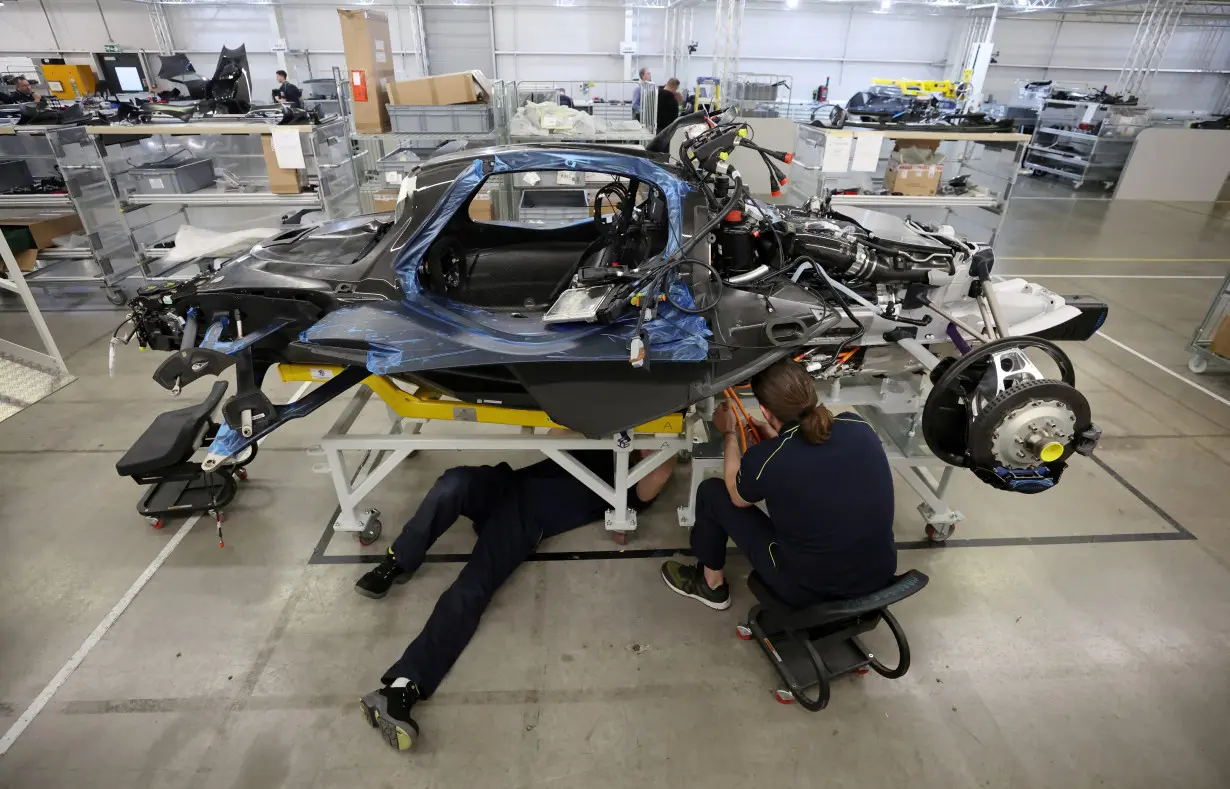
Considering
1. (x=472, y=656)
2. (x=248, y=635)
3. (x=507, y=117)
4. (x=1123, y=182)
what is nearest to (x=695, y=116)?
(x=472, y=656)

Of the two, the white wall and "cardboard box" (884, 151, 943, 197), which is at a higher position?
the white wall

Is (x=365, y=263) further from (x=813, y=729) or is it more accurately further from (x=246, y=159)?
(x=246, y=159)

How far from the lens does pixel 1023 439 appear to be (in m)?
2.41

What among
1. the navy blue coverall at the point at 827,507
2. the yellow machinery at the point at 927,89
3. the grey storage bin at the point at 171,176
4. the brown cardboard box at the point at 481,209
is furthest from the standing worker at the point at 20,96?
the yellow machinery at the point at 927,89

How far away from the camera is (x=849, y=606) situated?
2100mm

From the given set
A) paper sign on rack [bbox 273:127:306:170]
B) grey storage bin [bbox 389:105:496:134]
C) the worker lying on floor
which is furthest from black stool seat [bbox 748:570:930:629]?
paper sign on rack [bbox 273:127:306:170]

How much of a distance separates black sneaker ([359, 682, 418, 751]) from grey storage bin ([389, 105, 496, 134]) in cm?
479

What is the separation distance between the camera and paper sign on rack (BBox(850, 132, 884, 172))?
206 inches

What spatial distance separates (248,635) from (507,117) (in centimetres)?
516

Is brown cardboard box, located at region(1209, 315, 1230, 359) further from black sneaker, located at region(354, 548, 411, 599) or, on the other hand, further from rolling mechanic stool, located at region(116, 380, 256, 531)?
rolling mechanic stool, located at region(116, 380, 256, 531)

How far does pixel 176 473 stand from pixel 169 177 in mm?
3656

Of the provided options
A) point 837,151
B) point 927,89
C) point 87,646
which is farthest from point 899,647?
point 927,89

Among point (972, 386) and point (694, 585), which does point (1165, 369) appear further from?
point (694, 585)

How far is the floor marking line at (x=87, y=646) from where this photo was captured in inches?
91.3
